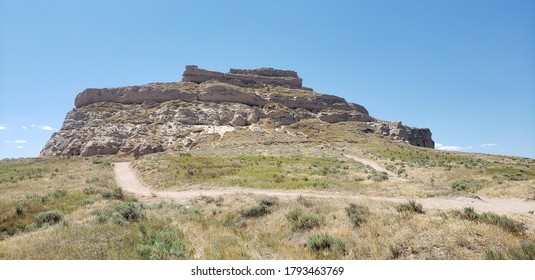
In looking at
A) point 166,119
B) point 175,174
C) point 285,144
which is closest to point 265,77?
point 166,119

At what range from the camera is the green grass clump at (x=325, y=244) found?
8.67m

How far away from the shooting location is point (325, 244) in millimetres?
9039

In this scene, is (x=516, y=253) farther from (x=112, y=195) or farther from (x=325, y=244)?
(x=112, y=195)

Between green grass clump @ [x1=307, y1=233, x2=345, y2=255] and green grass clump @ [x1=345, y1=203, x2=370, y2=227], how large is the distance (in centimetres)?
176

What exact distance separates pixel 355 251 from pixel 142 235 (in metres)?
6.46

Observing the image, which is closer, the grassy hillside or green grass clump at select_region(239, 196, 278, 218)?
the grassy hillside

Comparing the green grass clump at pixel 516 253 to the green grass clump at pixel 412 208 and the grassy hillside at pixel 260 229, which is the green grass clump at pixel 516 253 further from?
the green grass clump at pixel 412 208

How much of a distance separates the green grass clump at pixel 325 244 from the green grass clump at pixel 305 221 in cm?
151

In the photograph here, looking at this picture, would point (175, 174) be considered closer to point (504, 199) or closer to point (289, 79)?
point (504, 199)

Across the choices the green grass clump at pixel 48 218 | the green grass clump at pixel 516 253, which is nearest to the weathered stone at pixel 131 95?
the green grass clump at pixel 48 218

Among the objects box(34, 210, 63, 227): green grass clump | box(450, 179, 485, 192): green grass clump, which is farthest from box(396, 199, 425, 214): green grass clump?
box(34, 210, 63, 227): green grass clump

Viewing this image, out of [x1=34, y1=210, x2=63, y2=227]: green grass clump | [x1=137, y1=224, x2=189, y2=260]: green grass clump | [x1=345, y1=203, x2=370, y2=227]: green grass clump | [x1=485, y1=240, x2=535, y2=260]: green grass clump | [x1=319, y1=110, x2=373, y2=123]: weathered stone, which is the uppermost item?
[x1=319, y1=110, x2=373, y2=123]: weathered stone

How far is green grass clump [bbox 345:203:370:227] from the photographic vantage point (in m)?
10.6

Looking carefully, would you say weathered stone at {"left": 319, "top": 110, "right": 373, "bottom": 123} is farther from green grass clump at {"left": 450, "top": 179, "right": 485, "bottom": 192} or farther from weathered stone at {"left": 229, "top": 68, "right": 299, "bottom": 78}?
green grass clump at {"left": 450, "top": 179, "right": 485, "bottom": 192}
